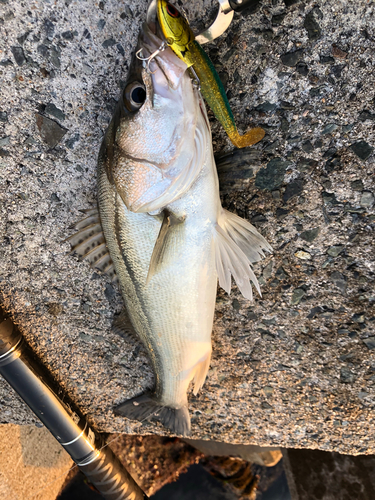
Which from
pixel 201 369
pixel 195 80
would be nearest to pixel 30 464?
pixel 201 369

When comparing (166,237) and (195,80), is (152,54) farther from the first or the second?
(166,237)

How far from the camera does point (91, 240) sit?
1433 millimetres

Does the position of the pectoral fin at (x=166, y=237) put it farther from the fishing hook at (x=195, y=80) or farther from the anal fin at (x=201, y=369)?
the anal fin at (x=201, y=369)

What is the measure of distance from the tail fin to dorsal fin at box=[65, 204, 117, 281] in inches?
32.1

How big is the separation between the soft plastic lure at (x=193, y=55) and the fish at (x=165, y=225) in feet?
0.12

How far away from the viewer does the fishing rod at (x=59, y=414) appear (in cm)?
168

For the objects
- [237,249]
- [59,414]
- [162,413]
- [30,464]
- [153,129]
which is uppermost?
[153,129]

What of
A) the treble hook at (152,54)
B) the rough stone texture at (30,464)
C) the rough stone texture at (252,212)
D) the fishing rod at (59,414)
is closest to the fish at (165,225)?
the treble hook at (152,54)

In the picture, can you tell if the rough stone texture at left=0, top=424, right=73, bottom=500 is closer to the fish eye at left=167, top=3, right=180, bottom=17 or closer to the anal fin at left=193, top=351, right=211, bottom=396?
the anal fin at left=193, top=351, right=211, bottom=396

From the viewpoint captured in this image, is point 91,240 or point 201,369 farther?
point 201,369

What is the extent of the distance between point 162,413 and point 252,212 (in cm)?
116

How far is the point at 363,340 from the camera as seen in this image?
1510mm

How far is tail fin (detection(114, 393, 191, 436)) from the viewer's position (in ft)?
5.51

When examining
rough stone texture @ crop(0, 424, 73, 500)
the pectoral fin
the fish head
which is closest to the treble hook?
the fish head
